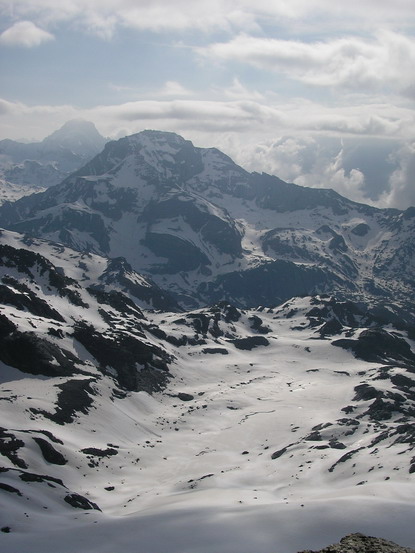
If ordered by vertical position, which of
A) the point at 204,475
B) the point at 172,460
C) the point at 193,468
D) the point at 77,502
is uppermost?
the point at 77,502

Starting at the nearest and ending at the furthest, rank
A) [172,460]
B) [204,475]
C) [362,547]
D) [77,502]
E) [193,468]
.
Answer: [362,547] → [77,502] → [204,475] → [193,468] → [172,460]

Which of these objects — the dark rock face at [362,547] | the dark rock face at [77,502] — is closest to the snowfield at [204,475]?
the dark rock face at [77,502]

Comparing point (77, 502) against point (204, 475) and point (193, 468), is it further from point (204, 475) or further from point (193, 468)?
point (193, 468)

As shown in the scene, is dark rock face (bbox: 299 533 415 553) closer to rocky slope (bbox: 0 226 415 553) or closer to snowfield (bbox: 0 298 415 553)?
snowfield (bbox: 0 298 415 553)

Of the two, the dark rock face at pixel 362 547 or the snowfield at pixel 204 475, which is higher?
the dark rock face at pixel 362 547

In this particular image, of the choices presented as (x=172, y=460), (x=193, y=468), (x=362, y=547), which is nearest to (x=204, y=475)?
(x=193, y=468)

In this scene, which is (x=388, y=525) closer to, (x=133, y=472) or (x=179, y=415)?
(x=133, y=472)

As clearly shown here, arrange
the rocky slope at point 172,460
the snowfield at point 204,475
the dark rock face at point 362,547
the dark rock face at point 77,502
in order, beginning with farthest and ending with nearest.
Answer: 1. the dark rock face at point 77,502
2. the rocky slope at point 172,460
3. the snowfield at point 204,475
4. the dark rock face at point 362,547

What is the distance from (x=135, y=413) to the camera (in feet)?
553

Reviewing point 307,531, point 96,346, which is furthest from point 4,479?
point 96,346

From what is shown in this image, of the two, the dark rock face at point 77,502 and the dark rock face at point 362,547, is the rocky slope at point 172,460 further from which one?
the dark rock face at point 362,547

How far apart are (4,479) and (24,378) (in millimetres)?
72008

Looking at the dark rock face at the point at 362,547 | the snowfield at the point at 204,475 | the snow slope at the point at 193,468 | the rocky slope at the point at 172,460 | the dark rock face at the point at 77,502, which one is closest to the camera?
the dark rock face at the point at 362,547

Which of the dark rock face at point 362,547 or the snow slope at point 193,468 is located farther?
the snow slope at point 193,468
